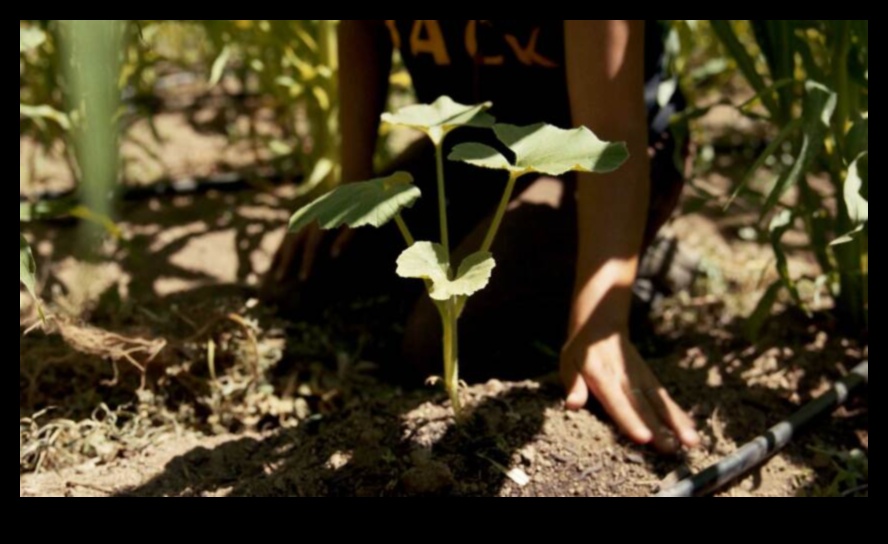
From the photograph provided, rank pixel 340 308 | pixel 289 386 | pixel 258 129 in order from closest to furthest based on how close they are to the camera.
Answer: pixel 289 386 < pixel 340 308 < pixel 258 129

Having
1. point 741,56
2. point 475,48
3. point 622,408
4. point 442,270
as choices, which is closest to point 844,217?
point 741,56

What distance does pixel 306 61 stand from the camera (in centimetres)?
215

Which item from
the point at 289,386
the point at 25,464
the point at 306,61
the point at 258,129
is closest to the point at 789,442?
the point at 289,386

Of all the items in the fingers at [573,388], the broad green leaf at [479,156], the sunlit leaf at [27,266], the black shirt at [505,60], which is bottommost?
the fingers at [573,388]

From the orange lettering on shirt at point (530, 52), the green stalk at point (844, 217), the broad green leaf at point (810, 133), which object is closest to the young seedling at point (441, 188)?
the broad green leaf at point (810, 133)

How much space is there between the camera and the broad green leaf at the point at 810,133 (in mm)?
1360

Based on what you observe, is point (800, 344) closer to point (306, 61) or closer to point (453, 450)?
point (453, 450)

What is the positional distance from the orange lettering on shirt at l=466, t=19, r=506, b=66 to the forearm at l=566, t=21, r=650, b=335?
293 millimetres

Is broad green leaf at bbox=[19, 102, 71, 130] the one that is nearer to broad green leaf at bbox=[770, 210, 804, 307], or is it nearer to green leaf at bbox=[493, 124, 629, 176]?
green leaf at bbox=[493, 124, 629, 176]

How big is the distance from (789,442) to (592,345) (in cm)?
32

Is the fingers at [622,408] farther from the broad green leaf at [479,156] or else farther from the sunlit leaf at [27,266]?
the sunlit leaf at [27,266]

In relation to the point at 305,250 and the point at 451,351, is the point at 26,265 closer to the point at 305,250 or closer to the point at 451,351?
the point at 451,351

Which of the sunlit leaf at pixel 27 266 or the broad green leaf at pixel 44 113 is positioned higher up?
the broad green leaf at pixel 44 113

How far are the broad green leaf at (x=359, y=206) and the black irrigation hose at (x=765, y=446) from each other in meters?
0.48
